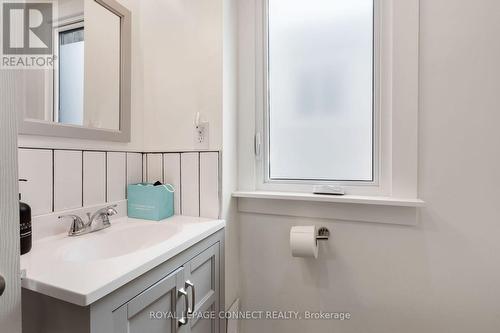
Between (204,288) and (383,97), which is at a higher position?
(383,97)

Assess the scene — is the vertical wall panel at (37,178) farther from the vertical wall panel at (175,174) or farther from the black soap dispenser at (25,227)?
the vertical wall panel at (175,174)

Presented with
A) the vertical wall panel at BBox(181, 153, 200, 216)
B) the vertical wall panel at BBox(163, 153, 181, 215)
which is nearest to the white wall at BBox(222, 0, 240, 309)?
the vertical wall panel at BBox(181, 153, 200, 216)

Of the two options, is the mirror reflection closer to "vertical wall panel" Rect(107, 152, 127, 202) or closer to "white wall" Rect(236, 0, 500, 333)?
"vertical wall panel" Rect(107, 152, 127, 202)

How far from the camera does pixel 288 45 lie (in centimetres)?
123

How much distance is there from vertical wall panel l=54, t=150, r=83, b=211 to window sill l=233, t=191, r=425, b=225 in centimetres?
66

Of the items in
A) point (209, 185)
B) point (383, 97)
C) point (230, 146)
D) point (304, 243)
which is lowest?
point (304, 243)

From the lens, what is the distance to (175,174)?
3.96ft

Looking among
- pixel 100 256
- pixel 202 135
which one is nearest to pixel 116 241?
pixel 100 256

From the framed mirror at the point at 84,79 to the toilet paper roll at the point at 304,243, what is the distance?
92 centimetres

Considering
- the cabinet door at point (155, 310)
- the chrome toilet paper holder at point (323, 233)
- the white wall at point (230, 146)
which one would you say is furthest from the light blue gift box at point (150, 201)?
the chrome toilet paper holder at point (323, 233)

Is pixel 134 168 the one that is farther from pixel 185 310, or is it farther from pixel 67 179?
pixel 185 310

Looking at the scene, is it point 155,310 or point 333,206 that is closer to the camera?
point 155,310

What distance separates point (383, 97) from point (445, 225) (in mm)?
578

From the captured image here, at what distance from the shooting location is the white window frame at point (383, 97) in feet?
3.25
